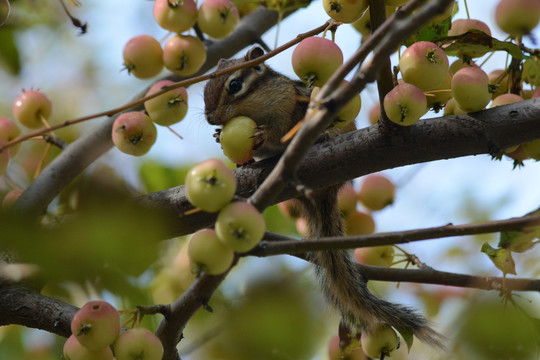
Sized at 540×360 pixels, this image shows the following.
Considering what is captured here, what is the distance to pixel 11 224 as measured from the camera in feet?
2.45

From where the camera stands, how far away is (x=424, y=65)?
1646 mm

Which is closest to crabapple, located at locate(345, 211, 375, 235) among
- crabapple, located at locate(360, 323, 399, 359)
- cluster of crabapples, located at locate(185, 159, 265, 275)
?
crabapple, located at locate(360, 323, 399, 359)

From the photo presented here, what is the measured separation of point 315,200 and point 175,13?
0.96 m

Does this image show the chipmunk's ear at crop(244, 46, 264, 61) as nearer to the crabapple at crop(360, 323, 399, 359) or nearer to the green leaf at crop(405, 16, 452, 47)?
the green leaf at crop(405, 16, 452, 47)

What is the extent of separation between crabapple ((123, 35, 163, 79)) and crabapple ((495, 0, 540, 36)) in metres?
1.10

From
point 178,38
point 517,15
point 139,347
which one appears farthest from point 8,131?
point 517,15

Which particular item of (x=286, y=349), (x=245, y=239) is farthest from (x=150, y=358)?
(x=245, y=239)

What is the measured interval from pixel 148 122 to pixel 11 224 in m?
1.26

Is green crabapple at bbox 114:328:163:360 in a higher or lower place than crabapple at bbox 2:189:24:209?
higher

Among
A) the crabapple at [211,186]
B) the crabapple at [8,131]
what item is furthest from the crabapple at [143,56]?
the crabapple at [211,186]

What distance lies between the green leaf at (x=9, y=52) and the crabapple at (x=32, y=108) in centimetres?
19

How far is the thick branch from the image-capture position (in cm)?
185

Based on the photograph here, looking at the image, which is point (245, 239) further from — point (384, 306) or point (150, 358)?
point (384, 306)

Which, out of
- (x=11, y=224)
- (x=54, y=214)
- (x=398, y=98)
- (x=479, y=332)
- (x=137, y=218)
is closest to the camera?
(x=11, y=224)
